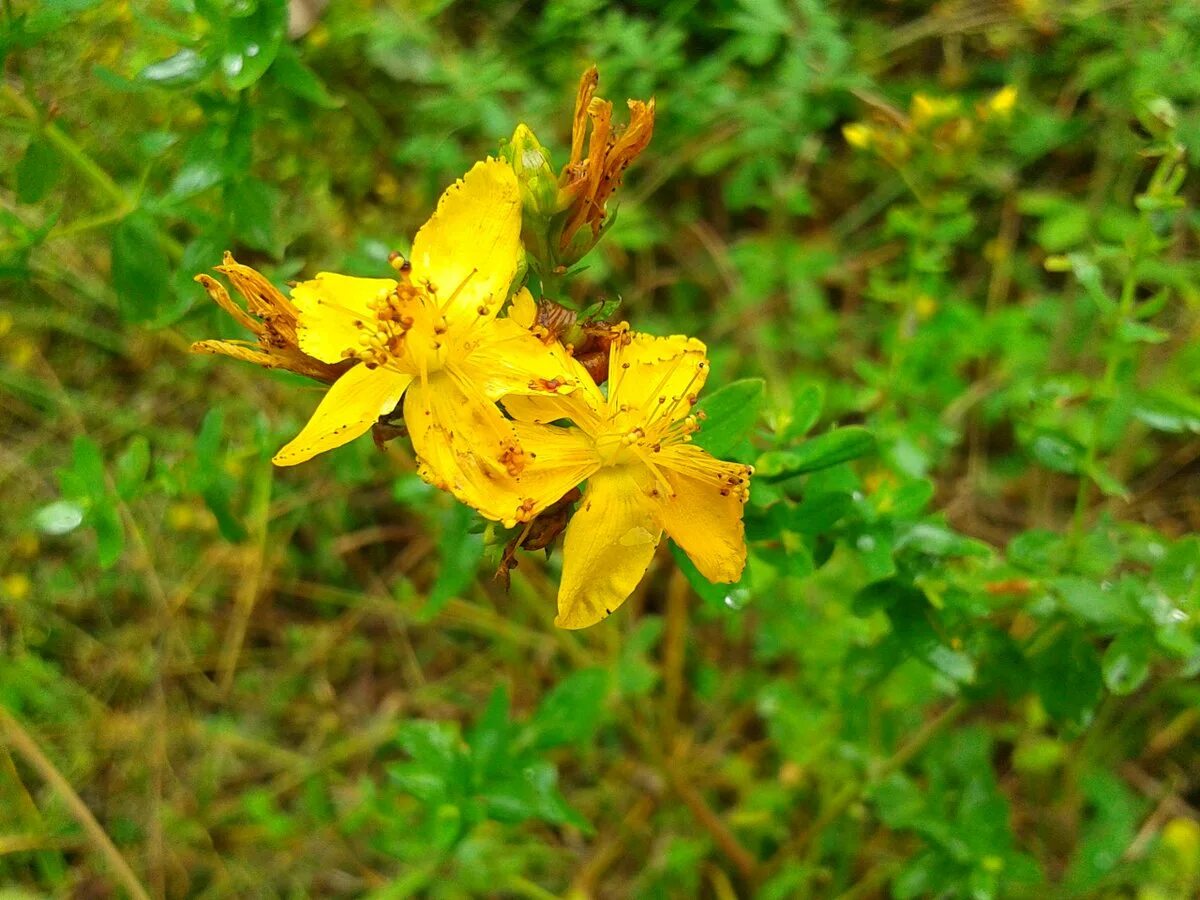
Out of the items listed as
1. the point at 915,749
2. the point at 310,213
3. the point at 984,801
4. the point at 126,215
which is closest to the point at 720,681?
the point at 915,749

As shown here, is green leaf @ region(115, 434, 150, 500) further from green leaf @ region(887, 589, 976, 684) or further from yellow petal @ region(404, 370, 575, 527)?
green leaf @ region(887, 589, 976, 684)

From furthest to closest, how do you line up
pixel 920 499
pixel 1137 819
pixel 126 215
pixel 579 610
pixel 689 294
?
pixel 689 294, pixel 1137 819, pixel 126 215, pixel 920 499, pixel 579 610

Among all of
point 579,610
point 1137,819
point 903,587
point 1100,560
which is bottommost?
point 1137,819

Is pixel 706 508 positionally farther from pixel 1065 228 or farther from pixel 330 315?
pixel 1065 228

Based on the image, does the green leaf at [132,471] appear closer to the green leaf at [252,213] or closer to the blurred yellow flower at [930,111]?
the green leaf at [252,213]

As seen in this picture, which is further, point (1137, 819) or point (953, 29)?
point (953, 29)

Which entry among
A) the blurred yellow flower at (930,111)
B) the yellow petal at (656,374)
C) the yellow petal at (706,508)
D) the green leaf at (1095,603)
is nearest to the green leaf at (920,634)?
the green leaf at (1095,603)

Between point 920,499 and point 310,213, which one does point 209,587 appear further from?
point 920,499
